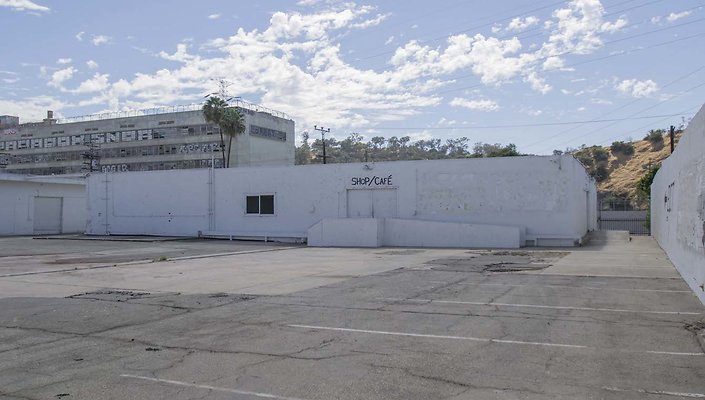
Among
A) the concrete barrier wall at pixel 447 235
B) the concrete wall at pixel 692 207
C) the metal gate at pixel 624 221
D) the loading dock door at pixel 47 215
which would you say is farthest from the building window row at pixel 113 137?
the concrete wall at pixel 692 207

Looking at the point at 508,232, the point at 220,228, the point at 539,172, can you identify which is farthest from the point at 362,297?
the point at 220,228

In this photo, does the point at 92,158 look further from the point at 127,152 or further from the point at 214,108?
the point at 127,152

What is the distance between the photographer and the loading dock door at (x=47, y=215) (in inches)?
1889

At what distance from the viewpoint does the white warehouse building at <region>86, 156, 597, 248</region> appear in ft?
97.0

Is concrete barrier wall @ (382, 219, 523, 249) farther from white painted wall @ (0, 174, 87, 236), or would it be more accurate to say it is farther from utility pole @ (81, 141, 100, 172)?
utility pole @ (81, 141, 100, 172)

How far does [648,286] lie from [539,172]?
16.5 meters

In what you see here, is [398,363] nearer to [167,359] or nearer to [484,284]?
[167,359]

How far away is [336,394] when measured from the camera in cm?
573

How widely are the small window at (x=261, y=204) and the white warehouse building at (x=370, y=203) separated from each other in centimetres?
6

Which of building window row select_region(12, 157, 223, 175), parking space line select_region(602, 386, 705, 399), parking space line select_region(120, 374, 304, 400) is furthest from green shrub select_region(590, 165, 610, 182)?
parking space line select_region(120, 374, 304, 400)

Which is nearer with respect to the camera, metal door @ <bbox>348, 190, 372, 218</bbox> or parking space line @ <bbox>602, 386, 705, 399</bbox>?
parking space line @ <bbox>602, 386, 705, 399</bbox>

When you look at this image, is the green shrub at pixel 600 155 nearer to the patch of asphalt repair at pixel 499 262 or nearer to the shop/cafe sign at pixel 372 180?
the shop/cafe sign at pixel 372 180

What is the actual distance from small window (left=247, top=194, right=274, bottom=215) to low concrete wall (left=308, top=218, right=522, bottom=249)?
15.6 ft

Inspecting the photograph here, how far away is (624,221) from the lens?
59562 mm
